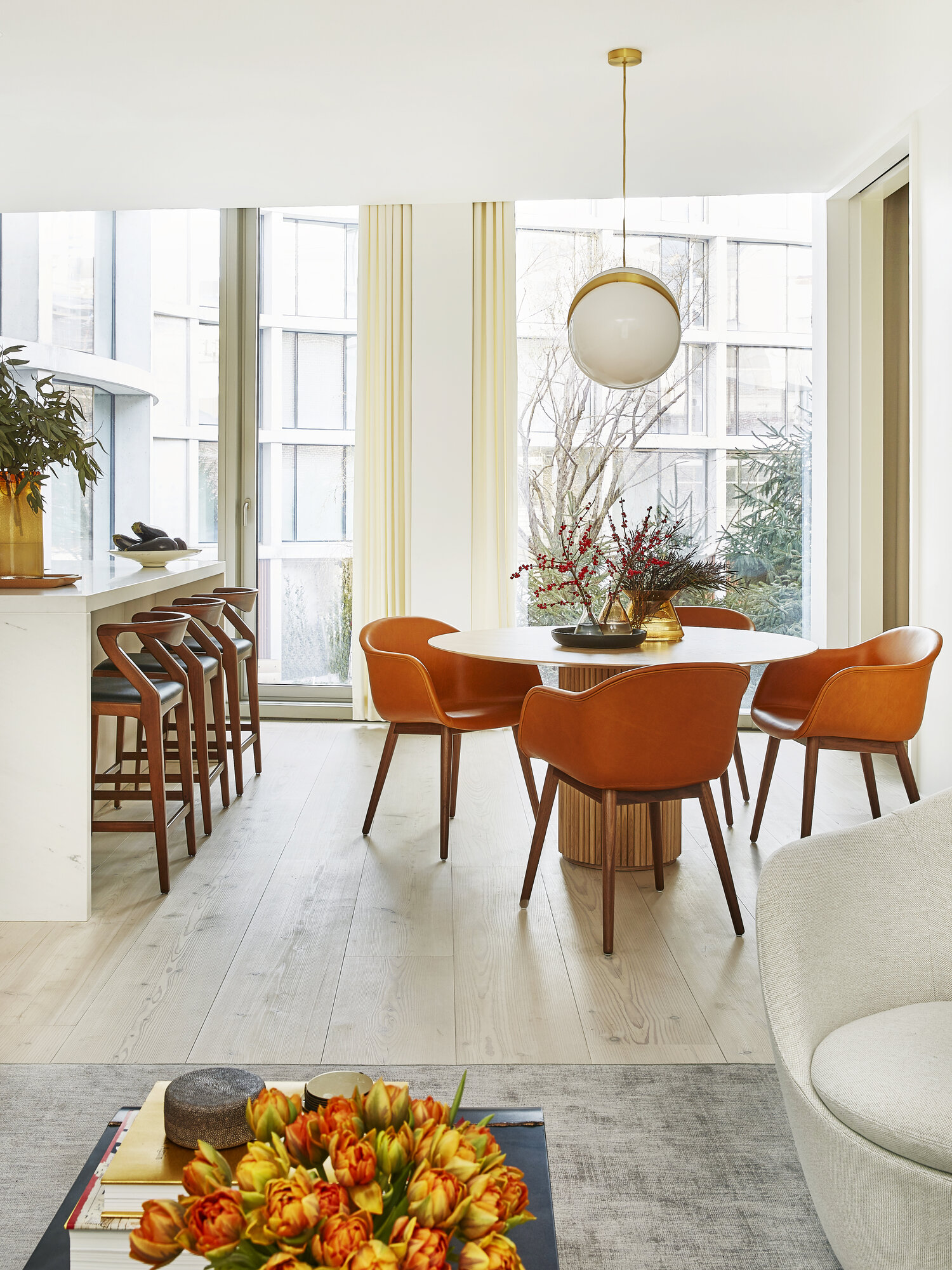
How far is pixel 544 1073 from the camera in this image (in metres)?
2.20

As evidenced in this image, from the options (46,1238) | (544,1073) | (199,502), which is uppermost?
(199,502)

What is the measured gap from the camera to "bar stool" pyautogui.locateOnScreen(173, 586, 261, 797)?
442 centimetres

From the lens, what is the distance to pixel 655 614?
380cm

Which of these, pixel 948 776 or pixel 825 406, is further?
pixel 825 406

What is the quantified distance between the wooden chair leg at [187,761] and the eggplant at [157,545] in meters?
1.07

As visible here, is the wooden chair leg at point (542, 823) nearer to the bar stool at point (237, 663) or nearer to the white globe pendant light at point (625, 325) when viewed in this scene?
the white globe pendant light at point (625, 325)

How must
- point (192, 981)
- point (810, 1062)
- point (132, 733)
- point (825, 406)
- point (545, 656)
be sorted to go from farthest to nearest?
point (825, 406)
point (132, 733)
point (545, 656)
point (192, 981)
point (810, 1062)

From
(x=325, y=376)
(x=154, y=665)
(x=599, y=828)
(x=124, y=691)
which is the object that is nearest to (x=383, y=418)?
(x=325, y=376)

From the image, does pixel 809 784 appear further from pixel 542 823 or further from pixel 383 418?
pixel 383 418

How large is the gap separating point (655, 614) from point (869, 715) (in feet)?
2.66

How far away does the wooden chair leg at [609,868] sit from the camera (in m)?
2.83

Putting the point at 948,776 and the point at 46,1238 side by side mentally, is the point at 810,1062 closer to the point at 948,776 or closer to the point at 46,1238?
the point at 46,1238

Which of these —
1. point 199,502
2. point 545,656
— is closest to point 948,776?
point 545,656

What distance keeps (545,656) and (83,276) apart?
14.5ft
